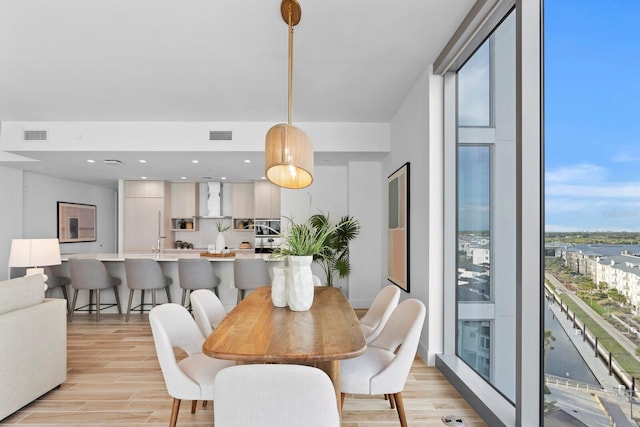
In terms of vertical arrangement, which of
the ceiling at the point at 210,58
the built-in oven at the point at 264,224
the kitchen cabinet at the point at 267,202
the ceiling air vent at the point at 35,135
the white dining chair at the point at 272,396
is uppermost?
the ceiling at the point at 210,58

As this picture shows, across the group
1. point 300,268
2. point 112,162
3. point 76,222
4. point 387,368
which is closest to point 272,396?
point 387,368

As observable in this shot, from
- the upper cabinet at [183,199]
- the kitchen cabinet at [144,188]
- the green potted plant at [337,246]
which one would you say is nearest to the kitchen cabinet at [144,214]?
the kitchen cabinet at [144,188]

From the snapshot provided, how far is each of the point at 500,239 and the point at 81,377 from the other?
3535 millimetres

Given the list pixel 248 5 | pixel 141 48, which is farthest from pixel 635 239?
pixel 141 48

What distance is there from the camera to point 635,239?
1.39m

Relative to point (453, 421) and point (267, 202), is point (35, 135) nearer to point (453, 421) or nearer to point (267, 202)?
point (267, 202)

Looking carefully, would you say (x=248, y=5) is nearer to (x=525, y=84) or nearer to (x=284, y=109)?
(x=525, y=84)

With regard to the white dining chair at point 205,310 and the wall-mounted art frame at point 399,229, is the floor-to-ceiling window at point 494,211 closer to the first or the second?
the wall-mounted art frame at point 399,229

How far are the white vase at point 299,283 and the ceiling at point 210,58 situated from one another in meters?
1.65

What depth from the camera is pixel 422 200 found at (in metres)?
3.55

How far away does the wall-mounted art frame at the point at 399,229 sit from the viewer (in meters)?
4.08

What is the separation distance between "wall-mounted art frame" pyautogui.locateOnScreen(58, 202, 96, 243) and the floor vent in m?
7.55

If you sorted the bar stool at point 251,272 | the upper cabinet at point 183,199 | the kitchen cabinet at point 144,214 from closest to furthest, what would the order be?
the bar stool at point 251,272, the kitchen cabinet at point 144,214, the upper cabinet at point 183,199

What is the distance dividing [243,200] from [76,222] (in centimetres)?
346
